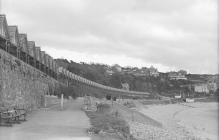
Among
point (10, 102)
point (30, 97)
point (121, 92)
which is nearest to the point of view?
point (10, 102)

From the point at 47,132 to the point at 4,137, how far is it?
2424 millimetres

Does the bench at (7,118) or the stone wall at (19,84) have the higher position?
the stone wall at (19,84)

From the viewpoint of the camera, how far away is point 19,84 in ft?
84.0

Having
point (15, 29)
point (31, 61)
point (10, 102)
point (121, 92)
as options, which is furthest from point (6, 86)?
point (121, 92)

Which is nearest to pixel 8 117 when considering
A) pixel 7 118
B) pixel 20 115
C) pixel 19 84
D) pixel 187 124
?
A: pixel 7 118

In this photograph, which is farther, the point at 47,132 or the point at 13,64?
the point at 13,64

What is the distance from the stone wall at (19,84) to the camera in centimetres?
2194

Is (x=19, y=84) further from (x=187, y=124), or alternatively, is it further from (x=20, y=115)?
(x=187, y=124)

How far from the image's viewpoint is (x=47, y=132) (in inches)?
685

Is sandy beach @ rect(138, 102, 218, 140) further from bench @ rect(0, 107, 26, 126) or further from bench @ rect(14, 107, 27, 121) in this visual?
bench @ rect(0, 107, 26, 126)

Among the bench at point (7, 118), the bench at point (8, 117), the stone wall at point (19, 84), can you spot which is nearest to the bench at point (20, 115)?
the bench at point (8, 117)

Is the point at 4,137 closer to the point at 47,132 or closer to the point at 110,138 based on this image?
the point at 47,132

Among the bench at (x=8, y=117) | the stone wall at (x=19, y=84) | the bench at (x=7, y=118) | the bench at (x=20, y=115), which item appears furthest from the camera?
the stone wall at (x=19, y=84)

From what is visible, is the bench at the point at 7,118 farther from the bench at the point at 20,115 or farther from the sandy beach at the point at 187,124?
the sandy beach at the point at 187,124
